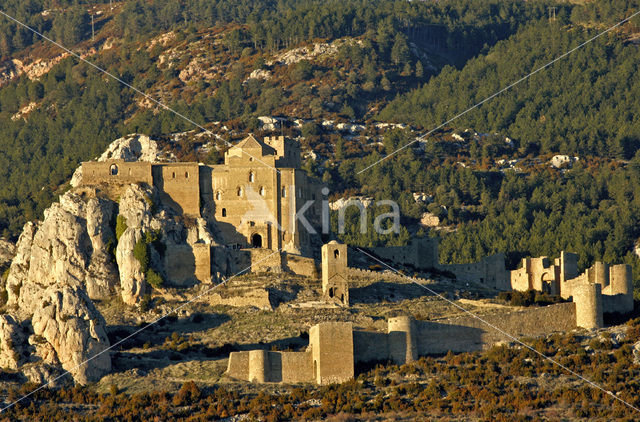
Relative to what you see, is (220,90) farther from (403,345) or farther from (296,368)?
(296,368)

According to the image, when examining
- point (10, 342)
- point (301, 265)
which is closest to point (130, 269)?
point (301, 265)

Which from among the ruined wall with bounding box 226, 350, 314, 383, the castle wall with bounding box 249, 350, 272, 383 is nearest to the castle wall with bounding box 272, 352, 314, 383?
the ruined wall with bounding box 226, 350, 314, 383

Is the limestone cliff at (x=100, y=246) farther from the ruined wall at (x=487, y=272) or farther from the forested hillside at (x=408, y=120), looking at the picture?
the forested hillside at (x=408, y=120)

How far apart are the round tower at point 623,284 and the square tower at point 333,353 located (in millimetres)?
18030

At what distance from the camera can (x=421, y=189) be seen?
493ft

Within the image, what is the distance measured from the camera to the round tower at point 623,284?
9056 centimetres

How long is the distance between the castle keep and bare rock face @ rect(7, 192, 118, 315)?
3505 millimetres

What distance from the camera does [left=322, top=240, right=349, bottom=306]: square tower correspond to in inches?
3607

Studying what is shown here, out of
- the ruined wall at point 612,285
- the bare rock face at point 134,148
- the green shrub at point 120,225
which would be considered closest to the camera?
the ruined wall at point 612,285

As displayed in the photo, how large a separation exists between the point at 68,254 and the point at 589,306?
31.5 meters

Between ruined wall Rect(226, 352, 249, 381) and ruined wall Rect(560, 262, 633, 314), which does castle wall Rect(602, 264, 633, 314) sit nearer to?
ruined wall Rect(560, 262, 633, 314)

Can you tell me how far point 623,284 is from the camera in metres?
91.2

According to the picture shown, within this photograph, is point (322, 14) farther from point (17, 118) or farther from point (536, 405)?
point (536, 405)

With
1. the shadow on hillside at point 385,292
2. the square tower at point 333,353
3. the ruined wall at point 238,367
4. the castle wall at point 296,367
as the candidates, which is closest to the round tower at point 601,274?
the shadow on hillside at point 385,292
